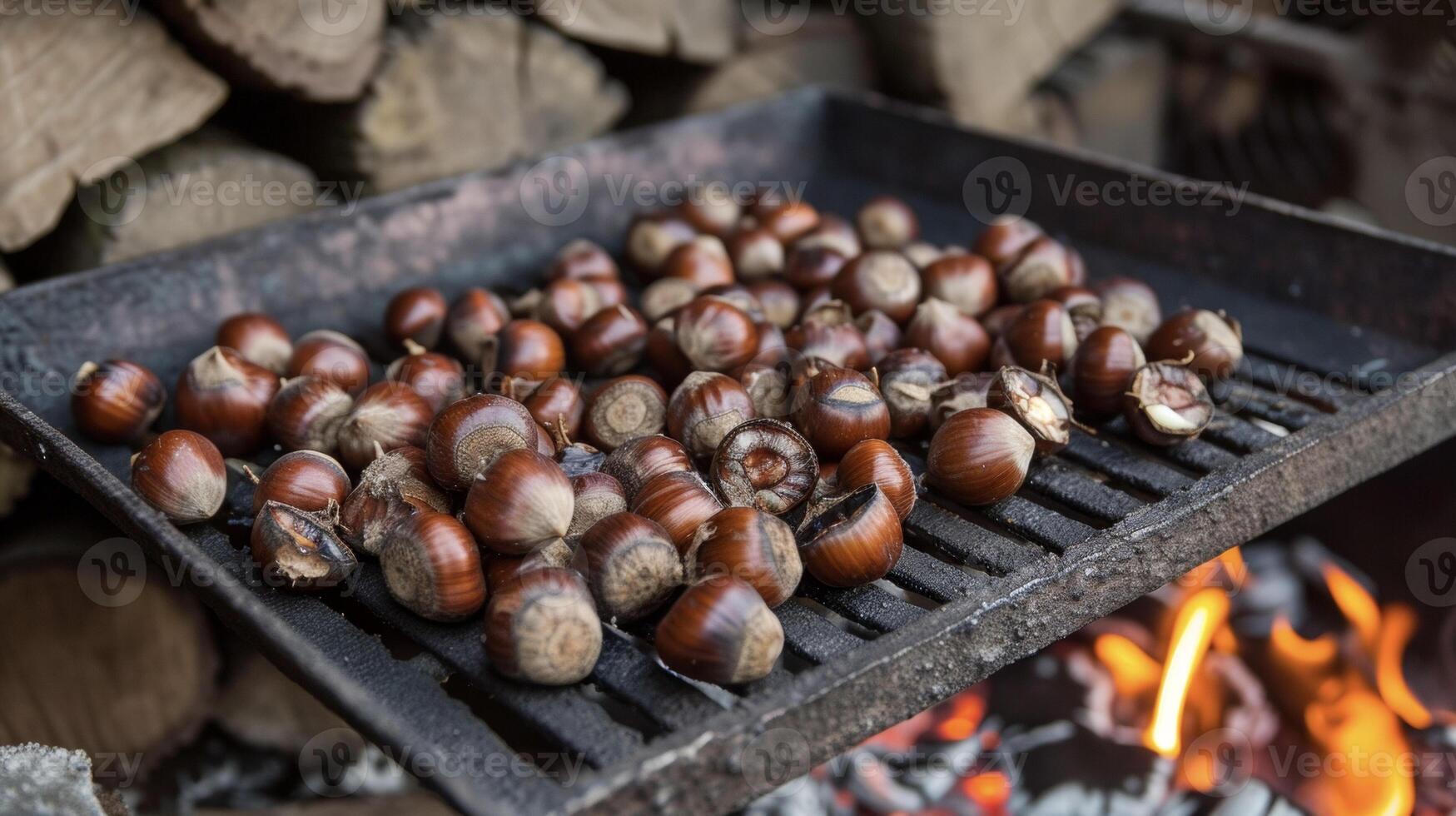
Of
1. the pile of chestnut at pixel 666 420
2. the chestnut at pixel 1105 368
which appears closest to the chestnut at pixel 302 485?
the pile of chestnut at pixel 666 420

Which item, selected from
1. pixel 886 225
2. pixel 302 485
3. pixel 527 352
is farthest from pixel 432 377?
pixel 886 225

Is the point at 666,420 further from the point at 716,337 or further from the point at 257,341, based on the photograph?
the point at 257,341

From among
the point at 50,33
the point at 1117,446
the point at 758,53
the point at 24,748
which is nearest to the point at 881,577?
the point at 1117,446

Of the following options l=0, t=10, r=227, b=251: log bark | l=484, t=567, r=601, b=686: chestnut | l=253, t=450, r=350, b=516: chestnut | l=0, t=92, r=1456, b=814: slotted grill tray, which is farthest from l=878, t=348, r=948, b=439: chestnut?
l=0, t=10, r=227, b=251: log bark

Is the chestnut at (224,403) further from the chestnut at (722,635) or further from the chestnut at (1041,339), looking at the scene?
the chestnut at (1041,339)

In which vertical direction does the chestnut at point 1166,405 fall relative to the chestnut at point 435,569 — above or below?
above
